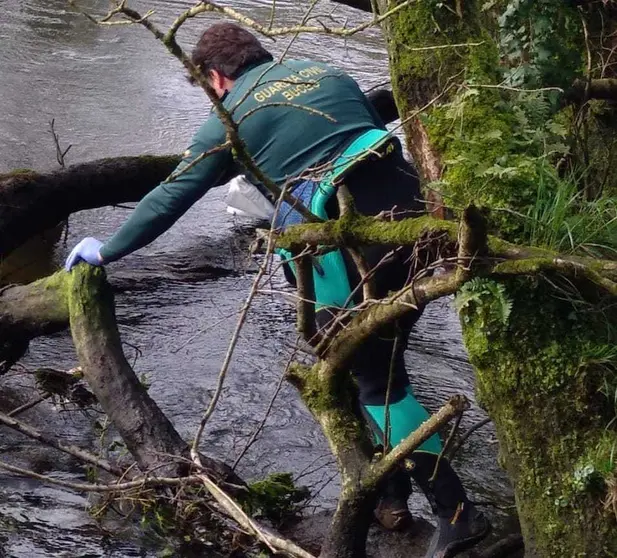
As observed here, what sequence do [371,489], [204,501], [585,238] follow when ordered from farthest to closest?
1. [204,501]
2. [371,489]
3. [585,238]

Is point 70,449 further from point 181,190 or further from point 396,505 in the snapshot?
point 396,505

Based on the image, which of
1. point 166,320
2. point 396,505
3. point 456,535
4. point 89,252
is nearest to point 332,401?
point 456,535

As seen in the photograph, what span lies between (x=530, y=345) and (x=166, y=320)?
10.9 ft

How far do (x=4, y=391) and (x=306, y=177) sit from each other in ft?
8.86

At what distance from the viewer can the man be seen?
371 centimetres

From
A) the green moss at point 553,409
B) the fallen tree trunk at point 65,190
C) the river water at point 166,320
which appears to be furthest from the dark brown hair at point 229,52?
the fallen tree trunk at point 65,190

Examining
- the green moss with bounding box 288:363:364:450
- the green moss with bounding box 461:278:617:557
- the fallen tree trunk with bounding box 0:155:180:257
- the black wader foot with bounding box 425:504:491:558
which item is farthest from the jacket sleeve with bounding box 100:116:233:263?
the fallen tree trunk with bounding box 0:155:180:257

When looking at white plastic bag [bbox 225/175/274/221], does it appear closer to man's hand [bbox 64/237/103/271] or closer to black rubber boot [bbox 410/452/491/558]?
man's hand [bbox 64/237/103/271]

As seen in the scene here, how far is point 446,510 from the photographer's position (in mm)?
3812

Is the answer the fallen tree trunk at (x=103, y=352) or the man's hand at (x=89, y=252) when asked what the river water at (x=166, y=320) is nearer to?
the fallen tree trunk at (x=103, y=352)

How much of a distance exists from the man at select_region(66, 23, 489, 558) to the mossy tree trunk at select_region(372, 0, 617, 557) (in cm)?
23

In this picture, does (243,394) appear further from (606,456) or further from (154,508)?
(606,456)

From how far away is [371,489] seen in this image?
3.39 m

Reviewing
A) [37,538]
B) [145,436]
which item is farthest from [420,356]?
[37,538]
